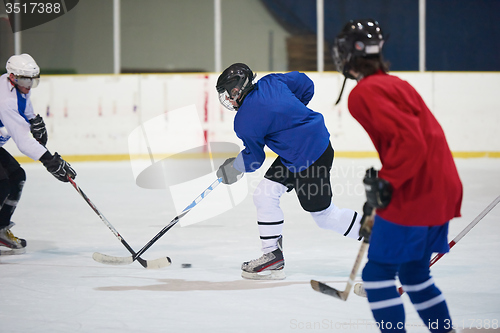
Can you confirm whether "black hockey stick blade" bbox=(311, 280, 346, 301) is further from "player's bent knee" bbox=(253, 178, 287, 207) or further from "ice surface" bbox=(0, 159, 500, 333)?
"player's bent knee" bbox=(253, 178, 287, 207)

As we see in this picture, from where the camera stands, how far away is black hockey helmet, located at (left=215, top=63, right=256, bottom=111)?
2.67 meters

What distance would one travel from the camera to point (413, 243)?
1.62 metres

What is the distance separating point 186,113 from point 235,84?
4843mm

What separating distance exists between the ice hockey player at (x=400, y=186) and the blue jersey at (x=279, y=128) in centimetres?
95

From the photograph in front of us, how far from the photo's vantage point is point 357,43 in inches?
66.6

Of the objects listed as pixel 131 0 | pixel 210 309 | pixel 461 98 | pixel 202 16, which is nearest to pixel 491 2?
pixel 461 98

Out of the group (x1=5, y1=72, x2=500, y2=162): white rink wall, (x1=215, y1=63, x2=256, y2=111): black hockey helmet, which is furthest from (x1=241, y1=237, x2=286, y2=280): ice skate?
(x1=5, y1=72, x2=500, y2=162): white rink wall

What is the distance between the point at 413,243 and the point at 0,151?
8.07ft

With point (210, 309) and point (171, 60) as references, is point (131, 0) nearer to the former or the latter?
point (171, 60)

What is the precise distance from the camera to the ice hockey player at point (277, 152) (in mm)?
2660

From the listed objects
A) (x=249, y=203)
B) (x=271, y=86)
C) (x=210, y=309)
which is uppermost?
(x=271, y=86)

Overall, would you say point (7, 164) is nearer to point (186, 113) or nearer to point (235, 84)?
point (235, 84)

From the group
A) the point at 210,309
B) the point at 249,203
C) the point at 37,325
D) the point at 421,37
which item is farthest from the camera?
the point at 421,37

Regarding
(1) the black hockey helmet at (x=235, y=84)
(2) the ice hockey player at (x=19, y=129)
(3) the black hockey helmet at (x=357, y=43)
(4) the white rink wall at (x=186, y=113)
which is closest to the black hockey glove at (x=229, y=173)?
(1) the black hockey helmet at (x=235, y=84)
